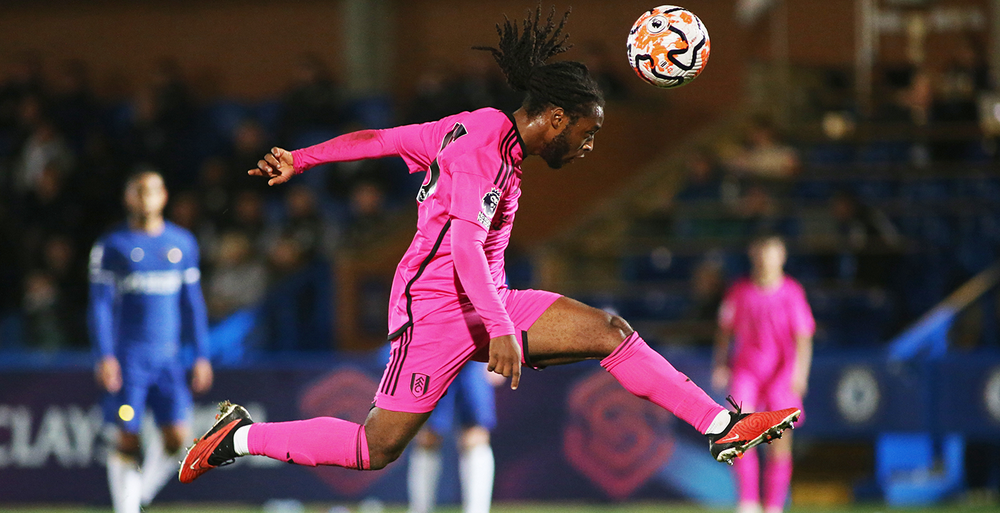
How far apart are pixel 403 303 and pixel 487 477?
2.55m

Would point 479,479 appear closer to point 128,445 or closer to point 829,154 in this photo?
point 128,445

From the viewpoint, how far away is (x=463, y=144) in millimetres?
4723

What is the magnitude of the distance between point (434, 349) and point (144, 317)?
132 inches

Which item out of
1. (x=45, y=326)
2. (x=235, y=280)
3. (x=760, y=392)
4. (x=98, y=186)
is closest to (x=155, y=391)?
(x=760, y=392)

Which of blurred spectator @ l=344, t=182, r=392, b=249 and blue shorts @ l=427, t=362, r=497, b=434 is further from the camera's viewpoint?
blurred spectator @ l=344, t=182, r=392, b=249

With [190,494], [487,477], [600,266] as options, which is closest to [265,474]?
[190,494]

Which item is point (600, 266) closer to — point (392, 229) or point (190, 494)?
point (392, 229)

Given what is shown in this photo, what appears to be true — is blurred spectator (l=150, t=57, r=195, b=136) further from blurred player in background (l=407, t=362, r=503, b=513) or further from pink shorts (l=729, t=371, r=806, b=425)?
pink shorts (l=729, t=371, r=806, b=425)

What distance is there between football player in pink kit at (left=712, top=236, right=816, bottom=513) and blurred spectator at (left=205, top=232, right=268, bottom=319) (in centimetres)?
551

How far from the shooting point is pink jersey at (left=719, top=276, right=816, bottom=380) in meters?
8.68

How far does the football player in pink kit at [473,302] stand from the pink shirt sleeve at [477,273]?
3cm

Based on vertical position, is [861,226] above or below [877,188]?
below

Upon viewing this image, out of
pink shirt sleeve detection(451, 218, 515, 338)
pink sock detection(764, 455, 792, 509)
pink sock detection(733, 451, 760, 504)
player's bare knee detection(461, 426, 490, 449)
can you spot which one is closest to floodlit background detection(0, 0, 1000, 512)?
pink sock detection(764, 455, 792, 509)

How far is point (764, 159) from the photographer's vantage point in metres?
12.7
